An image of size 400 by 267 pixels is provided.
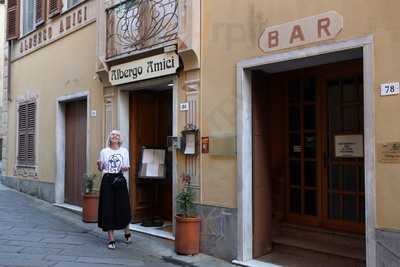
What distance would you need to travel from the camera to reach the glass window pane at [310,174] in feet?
22.9

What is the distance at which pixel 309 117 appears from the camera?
7.09 m

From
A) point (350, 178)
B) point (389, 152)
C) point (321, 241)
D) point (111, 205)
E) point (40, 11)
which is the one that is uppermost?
point (40, 11)

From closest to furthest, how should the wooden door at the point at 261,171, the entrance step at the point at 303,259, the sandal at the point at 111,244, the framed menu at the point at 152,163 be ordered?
the entrance step at the point at 303,259
the wooden door at the point at 261,171
the sandal at the point at 111,244
the framed menu at the point at 152,163

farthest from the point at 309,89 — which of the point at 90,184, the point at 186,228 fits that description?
the point at 90,184

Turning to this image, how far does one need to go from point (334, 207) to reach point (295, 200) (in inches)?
25.2

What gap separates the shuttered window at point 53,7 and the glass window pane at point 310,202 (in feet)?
24.6

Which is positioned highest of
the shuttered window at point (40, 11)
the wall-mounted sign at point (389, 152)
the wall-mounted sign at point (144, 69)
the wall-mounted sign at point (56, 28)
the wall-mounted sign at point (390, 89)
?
the shuttered window at point (40, 11)

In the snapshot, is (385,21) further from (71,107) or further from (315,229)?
(71,107)

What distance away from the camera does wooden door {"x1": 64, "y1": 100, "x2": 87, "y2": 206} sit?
11.0 m

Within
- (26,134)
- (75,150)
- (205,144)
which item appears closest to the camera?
(205,144)

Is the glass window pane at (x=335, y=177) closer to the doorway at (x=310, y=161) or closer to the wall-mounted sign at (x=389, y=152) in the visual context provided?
the doorway at (x=310, y=161)

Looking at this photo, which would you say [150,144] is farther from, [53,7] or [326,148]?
[53,7]

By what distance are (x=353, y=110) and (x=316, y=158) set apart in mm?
837

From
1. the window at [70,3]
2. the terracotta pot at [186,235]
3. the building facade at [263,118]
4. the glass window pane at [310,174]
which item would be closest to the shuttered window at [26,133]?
the window at [70,3]
